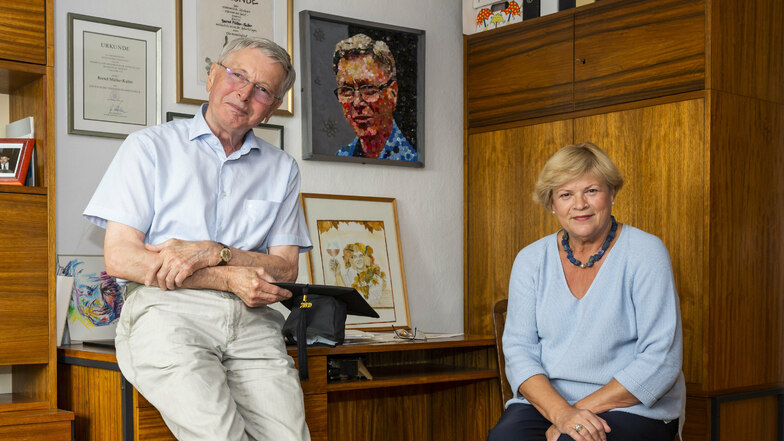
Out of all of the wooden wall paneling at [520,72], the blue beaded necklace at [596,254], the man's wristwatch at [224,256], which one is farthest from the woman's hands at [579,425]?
the wooden wall paneling at [520,72]

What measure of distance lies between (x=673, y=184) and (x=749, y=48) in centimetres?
60

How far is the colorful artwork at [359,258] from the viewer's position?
3.72 meters

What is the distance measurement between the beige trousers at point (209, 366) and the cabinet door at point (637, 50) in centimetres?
183

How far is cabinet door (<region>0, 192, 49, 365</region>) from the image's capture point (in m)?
2.64

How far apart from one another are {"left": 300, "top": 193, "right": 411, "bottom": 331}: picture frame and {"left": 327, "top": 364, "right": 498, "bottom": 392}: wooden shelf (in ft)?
0.70

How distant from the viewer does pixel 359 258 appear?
3797 millimetres

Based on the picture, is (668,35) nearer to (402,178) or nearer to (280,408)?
(402,178)

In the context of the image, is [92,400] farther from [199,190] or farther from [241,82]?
[241,82]

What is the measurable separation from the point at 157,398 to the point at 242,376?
23cm

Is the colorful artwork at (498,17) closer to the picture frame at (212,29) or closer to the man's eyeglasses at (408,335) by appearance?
the picture frame at (212,29)

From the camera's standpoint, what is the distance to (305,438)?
231 cm

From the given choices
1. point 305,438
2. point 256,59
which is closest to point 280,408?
point 305,438

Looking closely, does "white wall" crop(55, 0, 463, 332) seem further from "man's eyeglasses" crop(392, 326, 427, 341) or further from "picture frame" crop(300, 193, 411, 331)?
"man's eyeglasses" crop(392, 326, 427, 341)

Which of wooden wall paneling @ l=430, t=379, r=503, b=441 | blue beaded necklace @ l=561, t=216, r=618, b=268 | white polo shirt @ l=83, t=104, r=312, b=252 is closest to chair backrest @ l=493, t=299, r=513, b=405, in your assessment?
wooden wall paneling @ l=430, t=379, r=503, b=441
